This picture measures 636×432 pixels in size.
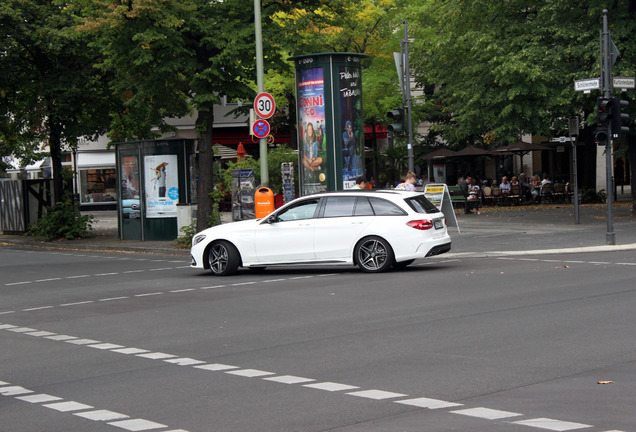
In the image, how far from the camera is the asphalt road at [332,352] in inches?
261

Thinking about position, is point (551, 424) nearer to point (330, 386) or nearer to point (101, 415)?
point (330, 386)

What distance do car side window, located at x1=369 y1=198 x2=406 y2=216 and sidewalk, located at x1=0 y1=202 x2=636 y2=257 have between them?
3720 millimetres

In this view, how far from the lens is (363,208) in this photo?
678 inches

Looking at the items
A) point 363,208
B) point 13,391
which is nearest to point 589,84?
point 363,208

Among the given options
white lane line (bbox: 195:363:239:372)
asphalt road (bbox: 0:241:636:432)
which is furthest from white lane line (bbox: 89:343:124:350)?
white lane line (bbox: 195:363:239:372)

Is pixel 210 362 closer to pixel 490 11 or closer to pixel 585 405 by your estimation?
pixel 585 405

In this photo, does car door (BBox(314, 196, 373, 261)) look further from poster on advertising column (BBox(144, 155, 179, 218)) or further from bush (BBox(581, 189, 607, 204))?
bush (BBox(581, 189, 607, 204))

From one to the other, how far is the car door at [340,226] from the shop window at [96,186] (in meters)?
41.3

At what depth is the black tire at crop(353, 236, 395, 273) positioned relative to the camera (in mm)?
16828

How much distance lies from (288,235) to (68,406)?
34.1 feet

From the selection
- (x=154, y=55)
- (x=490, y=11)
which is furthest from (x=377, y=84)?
(x=154, y=55)

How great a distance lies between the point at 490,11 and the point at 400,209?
57.9ft

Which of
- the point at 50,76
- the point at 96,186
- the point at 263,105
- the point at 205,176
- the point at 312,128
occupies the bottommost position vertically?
the point at 205,176

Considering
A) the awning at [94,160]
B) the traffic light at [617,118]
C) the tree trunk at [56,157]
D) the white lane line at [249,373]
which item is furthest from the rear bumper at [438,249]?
the awning at [94,160]
